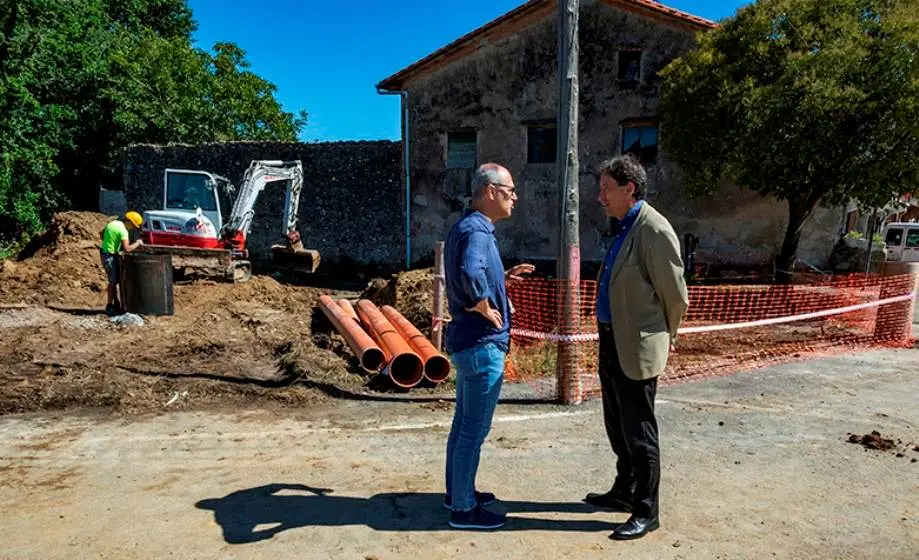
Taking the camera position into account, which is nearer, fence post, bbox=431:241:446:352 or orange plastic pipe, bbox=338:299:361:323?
fence post, bbox=431:241:446:352

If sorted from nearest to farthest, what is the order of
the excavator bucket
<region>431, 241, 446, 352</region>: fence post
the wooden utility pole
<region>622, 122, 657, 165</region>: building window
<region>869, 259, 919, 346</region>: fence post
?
the wooden utility pole < <region>431, 241, 446, 352</region>: fence post < <region>869, 259, 919, 346</region>: fence post < the excavator bucket < <region>622, 122, 657, 165</region>: building window

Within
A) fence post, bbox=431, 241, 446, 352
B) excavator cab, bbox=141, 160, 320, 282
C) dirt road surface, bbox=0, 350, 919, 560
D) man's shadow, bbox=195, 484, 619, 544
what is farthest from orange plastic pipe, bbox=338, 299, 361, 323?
excavator cab, bbox=141, 160, 320, 282

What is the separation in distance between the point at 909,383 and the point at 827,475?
3.05 metres

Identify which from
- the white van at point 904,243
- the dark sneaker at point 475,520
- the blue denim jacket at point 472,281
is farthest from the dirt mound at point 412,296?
the white van at point 904,243

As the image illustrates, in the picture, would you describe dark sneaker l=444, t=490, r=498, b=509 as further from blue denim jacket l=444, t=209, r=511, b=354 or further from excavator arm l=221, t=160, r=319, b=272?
excavator arm l=221, t=160, r=319, b=272

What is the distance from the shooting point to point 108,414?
5.43 meters

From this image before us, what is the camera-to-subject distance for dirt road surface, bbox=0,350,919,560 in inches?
124

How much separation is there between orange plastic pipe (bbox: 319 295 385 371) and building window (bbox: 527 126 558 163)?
955 cm

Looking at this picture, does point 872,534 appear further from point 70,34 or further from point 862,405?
point 70,34

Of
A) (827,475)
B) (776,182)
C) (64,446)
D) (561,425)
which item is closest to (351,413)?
(561,425)

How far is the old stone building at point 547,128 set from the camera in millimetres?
14625

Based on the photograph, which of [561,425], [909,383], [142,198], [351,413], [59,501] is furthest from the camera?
[142,198]

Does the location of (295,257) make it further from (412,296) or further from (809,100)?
(809,100)

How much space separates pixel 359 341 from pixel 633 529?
4027 mm
